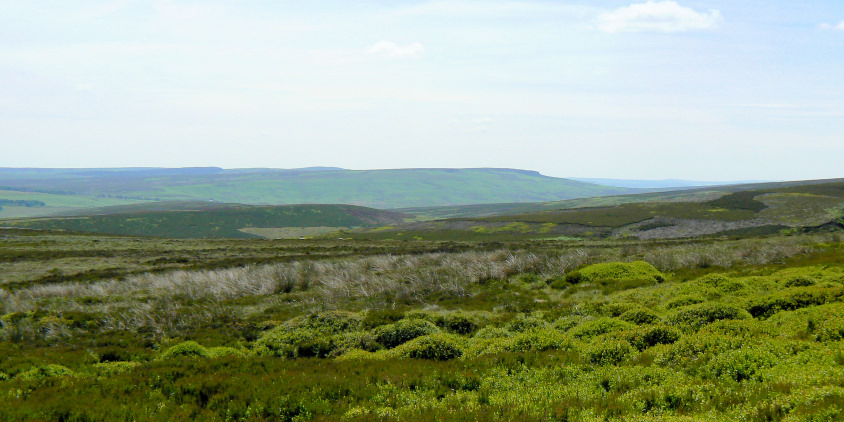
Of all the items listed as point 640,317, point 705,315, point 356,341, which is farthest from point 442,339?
point 705,315

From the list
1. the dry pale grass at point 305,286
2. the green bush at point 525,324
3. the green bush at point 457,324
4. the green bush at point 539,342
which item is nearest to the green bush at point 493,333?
the green bush at point 525,324

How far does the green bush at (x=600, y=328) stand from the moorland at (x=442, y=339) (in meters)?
0.09

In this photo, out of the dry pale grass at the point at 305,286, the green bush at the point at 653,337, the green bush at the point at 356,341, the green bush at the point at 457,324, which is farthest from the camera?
the dry pale grass at the point at 305,286

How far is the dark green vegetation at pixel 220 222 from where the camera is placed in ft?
364

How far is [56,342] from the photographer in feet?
63.0

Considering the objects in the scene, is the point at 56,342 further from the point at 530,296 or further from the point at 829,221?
the point at 829,221

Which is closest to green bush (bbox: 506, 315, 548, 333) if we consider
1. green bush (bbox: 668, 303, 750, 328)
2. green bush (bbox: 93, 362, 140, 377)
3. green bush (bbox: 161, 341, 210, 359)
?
green bush (bbox: 668, 303, 750, 328)

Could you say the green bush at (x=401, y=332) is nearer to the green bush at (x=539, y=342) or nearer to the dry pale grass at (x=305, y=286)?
the green bush at (x=539, y=342)

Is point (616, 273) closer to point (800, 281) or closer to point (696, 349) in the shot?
point (800, 281)

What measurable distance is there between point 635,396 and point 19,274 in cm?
4793

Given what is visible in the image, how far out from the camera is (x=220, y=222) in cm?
12381

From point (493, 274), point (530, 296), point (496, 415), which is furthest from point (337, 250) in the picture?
point (496, 415)

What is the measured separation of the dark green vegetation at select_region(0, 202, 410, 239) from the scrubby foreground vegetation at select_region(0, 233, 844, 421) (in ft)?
287

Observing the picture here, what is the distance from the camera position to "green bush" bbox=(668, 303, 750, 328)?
14.5 metres
